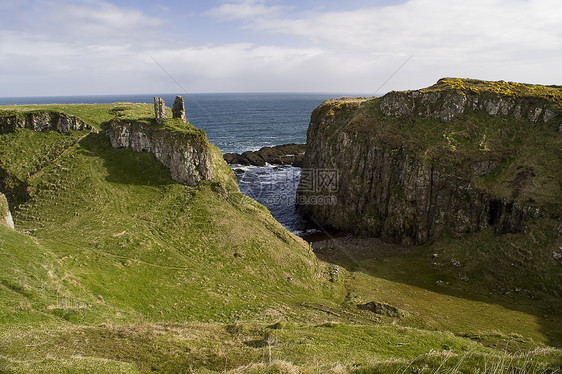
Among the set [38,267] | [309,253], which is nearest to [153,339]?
[38,267]

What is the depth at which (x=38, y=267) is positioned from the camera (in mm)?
29250

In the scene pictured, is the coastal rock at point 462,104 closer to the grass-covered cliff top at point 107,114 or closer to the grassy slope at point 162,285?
the grassy slope at point 162,285

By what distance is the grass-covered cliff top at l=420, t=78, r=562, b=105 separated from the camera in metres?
60.5

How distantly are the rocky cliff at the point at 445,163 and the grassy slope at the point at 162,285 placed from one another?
676 inches

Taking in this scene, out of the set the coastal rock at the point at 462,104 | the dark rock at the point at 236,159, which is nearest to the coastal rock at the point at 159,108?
A: the coastal rock at the point at 462,104

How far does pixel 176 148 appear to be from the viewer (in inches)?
2128

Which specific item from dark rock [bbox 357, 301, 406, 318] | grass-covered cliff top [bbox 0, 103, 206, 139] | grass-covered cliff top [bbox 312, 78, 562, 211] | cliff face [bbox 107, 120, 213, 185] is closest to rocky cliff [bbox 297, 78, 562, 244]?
grass-covered cliff top [bbox 312, 78, 562, 211]

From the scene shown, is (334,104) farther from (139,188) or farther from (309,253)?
(139,188)

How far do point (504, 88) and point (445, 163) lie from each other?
21.0 meters

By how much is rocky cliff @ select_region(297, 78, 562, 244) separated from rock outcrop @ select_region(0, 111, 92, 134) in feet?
166

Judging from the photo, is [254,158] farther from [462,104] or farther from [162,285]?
[162,285]

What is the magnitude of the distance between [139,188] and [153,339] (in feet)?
118

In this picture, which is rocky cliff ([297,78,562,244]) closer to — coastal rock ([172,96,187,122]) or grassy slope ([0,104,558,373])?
grassy slope ([0,104,558,373])

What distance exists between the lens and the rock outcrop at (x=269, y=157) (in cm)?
11494
